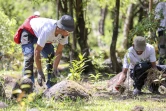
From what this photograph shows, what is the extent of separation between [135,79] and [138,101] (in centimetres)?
112

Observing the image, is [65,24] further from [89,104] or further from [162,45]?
[162,45]

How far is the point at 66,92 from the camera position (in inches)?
284

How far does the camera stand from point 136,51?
8383 millimetres

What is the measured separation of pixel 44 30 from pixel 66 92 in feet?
3.81

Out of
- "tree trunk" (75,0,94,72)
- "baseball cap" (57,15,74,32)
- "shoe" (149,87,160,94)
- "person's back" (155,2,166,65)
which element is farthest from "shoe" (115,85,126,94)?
"tree trunk" (75,0,94,72)

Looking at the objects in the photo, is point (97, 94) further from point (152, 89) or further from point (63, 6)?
point (63, 6)

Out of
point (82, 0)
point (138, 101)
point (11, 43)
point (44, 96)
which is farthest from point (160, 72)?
point (11, 43)

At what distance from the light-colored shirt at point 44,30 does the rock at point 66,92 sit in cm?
80

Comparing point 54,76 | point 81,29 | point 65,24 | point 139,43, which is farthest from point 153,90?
point 81,29

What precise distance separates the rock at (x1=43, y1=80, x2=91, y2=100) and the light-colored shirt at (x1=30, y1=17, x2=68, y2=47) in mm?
801

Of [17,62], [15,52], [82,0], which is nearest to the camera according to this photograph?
[82,0]

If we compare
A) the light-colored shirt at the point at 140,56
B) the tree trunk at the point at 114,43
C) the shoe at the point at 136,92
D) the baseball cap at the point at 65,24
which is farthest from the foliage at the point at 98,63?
the baseball cap at the point at 65,24

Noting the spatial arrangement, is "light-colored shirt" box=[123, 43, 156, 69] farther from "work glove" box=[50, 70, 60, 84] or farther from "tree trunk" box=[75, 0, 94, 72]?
"tree trunk" box=[75, 0, 94, 72]

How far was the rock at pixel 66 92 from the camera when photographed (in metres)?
7.19
